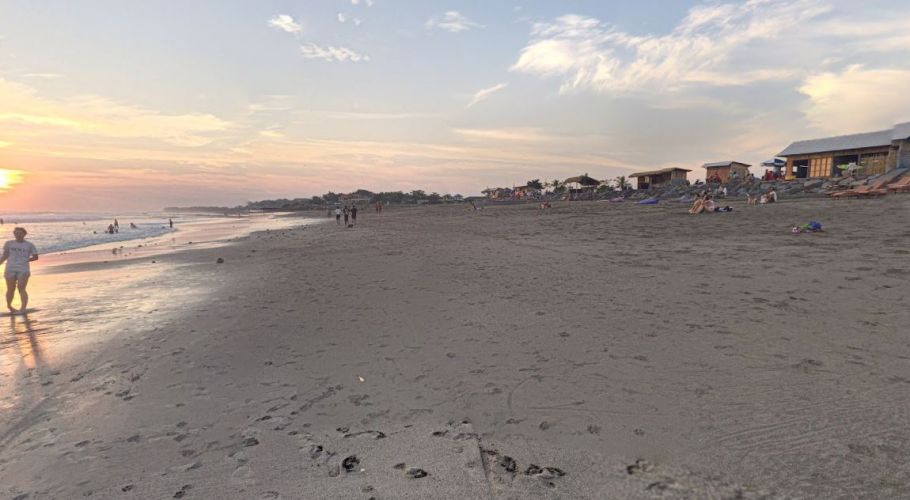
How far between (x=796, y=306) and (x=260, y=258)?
1641 cm

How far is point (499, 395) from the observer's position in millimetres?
4109

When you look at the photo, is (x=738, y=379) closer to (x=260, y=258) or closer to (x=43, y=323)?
(x=43, y=323)

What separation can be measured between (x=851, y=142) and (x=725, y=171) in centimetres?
1207

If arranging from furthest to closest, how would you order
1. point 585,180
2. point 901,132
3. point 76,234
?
point 585,180
point 76,234
point 901,132

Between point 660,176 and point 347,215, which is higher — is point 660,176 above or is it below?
above

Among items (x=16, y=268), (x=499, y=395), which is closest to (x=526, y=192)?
(x=16, y=268)

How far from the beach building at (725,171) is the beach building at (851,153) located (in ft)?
18.8

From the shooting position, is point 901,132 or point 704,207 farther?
point 901,132

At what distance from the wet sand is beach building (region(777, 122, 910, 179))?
117 ft

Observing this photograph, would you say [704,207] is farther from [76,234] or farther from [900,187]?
[76,234]

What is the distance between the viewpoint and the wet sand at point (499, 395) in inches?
115

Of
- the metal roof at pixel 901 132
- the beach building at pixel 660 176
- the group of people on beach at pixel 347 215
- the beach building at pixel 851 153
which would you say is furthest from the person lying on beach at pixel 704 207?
the beach building at pixel 660 176

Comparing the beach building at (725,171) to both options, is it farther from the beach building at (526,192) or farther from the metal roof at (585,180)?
the beach building at (526,192)

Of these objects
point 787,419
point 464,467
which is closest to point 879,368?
point 787,419
